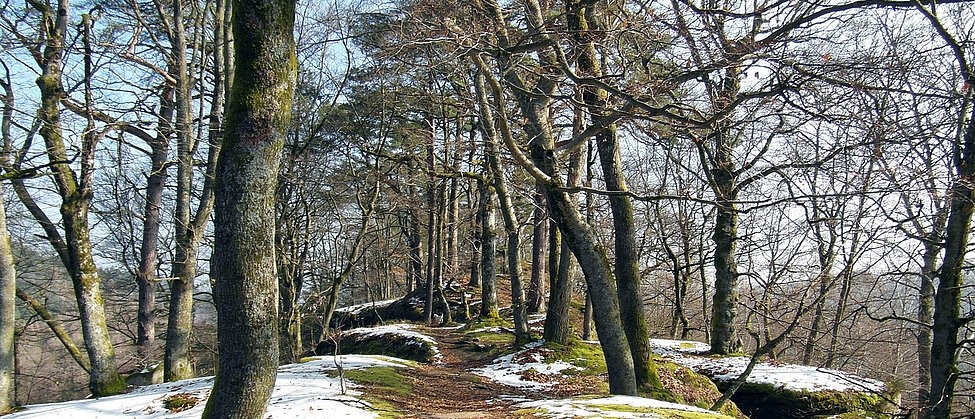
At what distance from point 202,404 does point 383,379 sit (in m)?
2.51

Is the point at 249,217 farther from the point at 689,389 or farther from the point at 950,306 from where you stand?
the point at 950,306

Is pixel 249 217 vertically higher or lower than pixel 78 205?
lower

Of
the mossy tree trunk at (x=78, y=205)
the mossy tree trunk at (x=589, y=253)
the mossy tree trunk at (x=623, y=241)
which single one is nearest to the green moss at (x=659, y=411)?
the mossy tree trunk at (x=589, y=253)

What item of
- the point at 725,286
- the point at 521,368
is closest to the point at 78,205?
the point at 521,368

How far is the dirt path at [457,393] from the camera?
6539 millimetres

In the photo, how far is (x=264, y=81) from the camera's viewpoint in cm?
383

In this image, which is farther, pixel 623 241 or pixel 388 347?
pixel 388 347

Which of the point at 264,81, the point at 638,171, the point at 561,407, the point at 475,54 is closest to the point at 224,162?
the point at 264,81

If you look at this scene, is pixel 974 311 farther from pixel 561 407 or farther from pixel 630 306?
pixel 561 407

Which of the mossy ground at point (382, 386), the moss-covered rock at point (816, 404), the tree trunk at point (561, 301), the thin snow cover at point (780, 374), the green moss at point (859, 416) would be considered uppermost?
the tree trunk at point (561, 301)

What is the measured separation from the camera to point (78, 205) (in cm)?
760

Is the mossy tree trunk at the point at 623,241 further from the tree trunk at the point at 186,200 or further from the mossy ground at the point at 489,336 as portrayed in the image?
the tree trunk at the point at 186,200

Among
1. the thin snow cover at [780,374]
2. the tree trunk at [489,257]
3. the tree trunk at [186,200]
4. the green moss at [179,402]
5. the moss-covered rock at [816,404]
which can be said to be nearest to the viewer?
the green moss at [179,402]

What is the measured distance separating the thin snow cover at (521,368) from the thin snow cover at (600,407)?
3.00 meters
